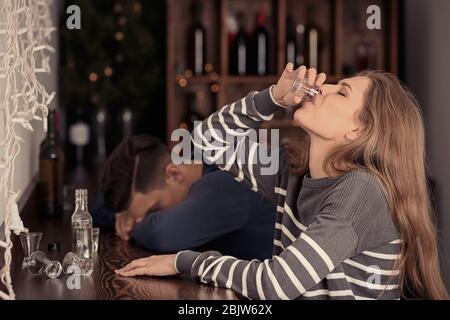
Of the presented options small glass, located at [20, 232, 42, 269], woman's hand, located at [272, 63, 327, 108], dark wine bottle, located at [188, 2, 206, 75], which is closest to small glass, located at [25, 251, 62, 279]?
small glass, located at [20, 232, 42, 269]

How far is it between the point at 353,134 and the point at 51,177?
3.07 ft

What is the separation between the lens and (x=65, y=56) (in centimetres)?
323

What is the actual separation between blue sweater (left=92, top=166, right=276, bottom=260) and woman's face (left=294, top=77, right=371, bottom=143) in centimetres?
47

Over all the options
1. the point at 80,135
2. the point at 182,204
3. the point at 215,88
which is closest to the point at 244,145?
the point at 182,204

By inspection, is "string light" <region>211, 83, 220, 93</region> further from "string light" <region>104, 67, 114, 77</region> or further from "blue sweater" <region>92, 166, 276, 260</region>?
"blue sweater" <region>92, 166, 276, 260</region>

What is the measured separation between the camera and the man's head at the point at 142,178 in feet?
6.05

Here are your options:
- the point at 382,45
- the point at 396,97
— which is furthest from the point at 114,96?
the point at 396,97

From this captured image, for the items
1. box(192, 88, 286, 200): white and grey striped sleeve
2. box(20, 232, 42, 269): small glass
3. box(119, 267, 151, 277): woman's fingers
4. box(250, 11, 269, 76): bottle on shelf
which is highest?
box(250, 11, 269, 76): bottle on shelf

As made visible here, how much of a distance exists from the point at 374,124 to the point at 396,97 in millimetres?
67

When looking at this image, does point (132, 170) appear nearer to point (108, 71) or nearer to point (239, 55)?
point (239, 55)

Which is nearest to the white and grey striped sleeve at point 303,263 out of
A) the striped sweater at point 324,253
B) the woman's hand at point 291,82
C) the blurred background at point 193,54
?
the striped sweater at point 324,253

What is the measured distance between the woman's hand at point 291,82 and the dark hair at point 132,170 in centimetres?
43

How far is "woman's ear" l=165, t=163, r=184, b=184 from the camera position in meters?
1.87
